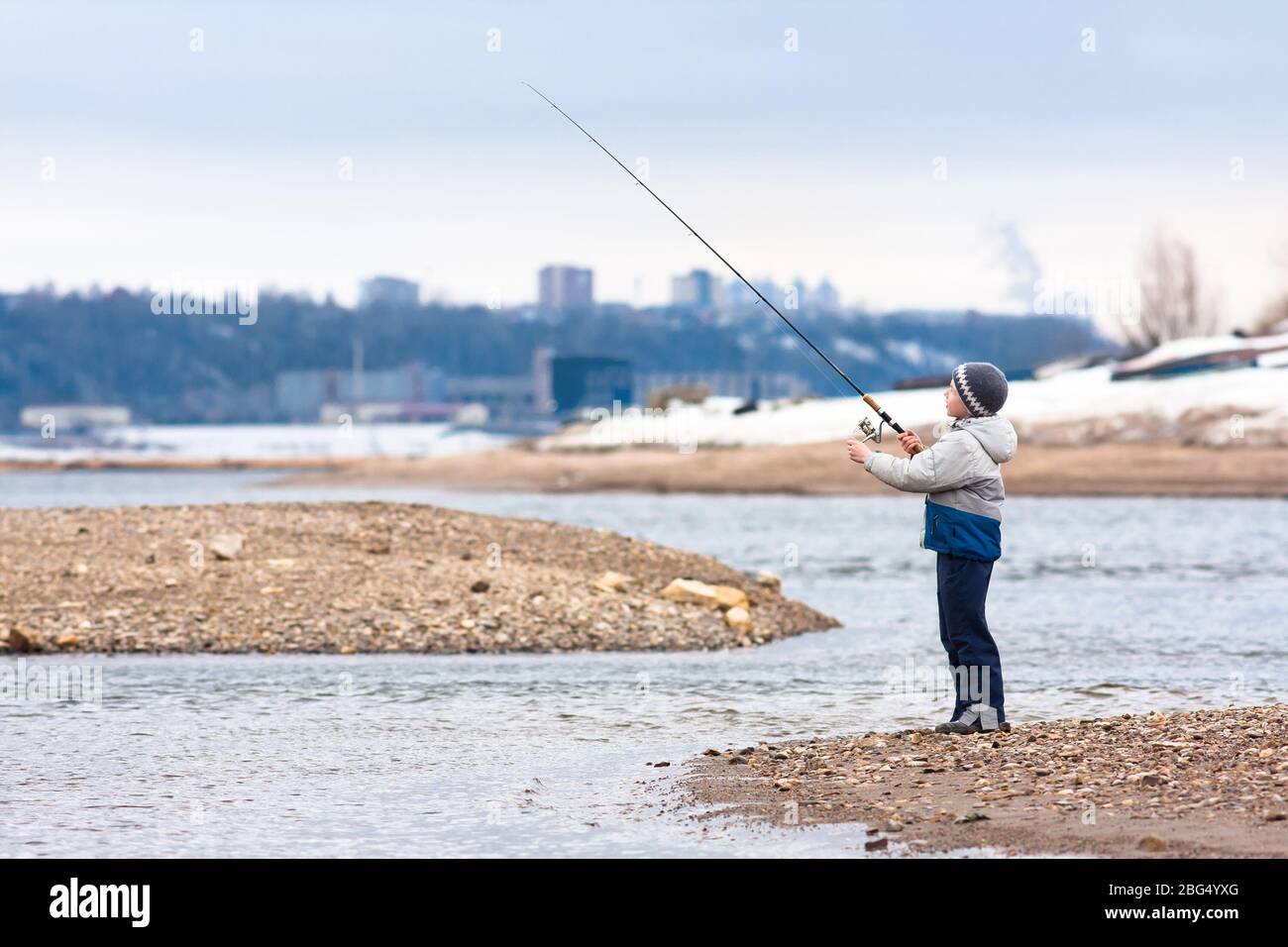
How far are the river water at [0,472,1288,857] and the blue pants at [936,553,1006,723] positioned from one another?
1.80 metres

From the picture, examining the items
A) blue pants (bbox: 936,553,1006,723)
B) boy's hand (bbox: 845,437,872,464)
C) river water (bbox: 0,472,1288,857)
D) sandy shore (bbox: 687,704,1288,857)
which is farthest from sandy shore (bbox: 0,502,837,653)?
boy's hand (bbox: 845,437,872,464)

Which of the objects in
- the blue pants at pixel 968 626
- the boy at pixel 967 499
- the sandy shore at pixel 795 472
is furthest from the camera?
the sandy shore at pixel 795 472

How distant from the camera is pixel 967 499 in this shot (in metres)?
11.2

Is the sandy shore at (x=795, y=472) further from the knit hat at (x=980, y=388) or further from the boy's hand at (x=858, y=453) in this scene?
the boy's hand at (x=858, y=453)

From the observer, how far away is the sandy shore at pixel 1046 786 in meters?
8.66

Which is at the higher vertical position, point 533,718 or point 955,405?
point 955,405

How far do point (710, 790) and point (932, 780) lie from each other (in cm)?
123

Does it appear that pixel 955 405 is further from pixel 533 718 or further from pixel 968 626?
pixel 533 718

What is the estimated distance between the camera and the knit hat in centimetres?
1139

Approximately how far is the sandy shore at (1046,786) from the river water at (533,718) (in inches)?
16.0

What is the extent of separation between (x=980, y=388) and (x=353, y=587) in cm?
1023
